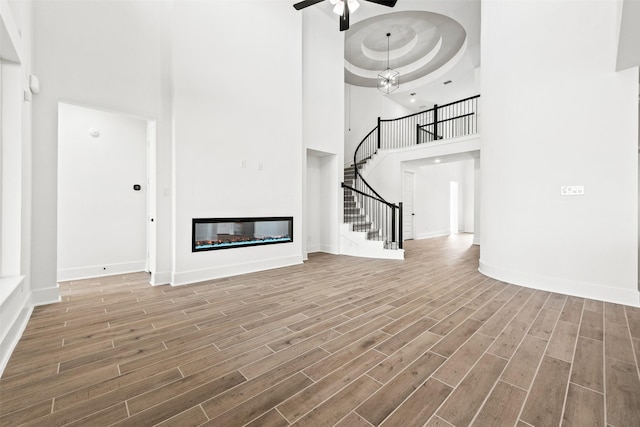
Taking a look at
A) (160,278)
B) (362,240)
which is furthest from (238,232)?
(362,240)

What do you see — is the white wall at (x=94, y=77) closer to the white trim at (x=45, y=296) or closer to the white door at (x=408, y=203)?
the white trim at (x=45, y=296)

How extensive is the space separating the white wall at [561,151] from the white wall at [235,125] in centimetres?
337

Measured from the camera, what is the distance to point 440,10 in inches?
252

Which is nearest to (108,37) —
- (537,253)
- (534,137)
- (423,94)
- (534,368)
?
(534,368)

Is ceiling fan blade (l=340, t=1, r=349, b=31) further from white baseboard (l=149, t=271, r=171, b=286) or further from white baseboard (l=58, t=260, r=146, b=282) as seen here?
white baseboard (l=58, t=260, r=146, b=282)

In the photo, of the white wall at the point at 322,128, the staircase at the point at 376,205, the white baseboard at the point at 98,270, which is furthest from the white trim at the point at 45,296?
the staircase at the point at 376,205

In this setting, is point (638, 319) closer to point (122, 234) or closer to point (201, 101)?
point (201, 101)

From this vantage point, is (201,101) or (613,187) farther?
(201,101)

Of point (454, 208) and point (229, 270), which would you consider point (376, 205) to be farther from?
point (454, 208)

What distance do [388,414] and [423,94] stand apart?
11.6m

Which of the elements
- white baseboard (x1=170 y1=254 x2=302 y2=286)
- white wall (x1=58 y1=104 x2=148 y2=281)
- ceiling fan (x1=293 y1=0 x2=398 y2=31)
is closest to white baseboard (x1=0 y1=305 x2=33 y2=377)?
white baseboard (x1=170 y1=254 x2=302 y2=286)

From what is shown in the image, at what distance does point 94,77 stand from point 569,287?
6.49 metres

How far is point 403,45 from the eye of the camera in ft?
28.2

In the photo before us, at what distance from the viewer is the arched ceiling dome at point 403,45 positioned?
7.13 m
